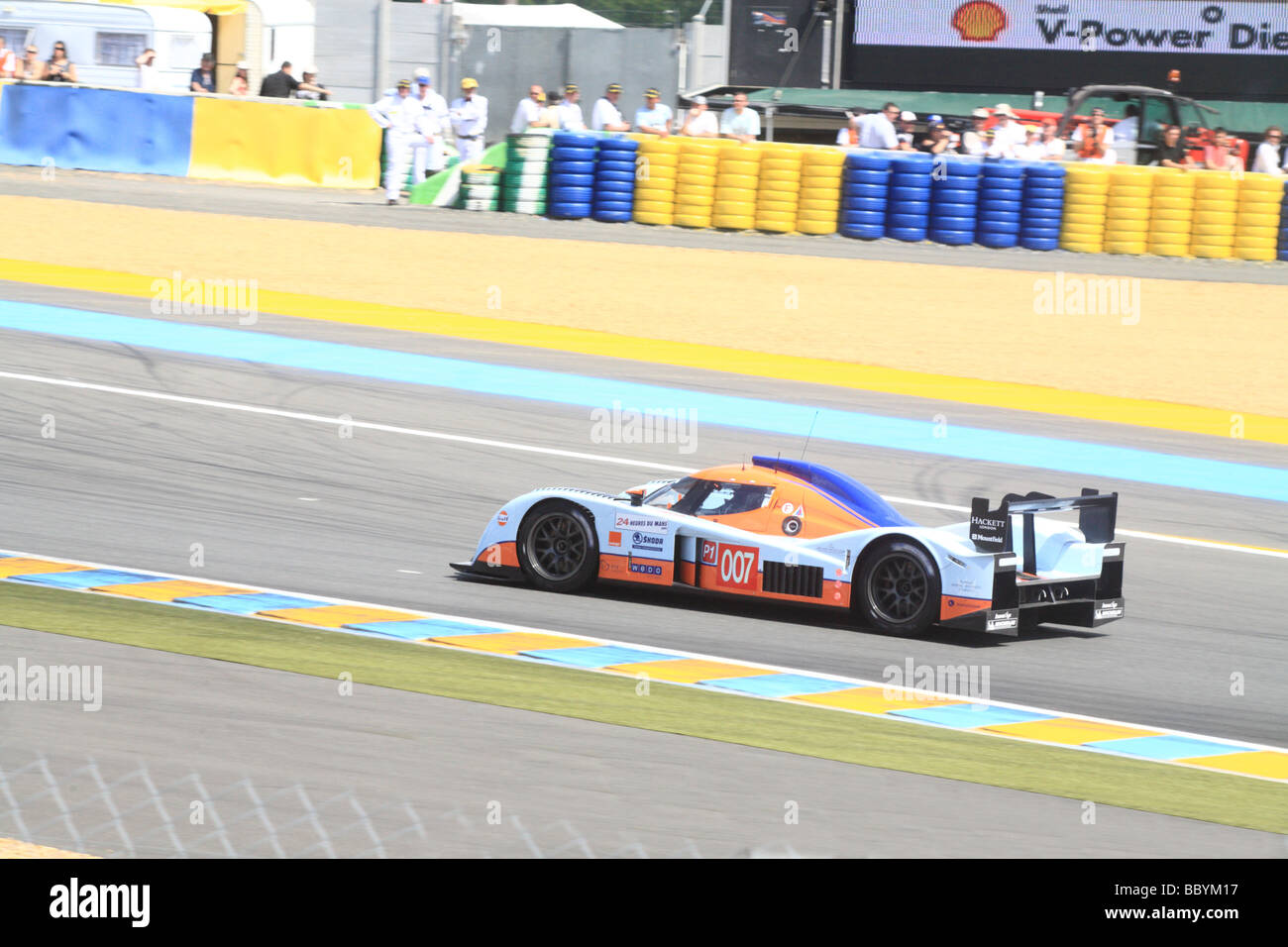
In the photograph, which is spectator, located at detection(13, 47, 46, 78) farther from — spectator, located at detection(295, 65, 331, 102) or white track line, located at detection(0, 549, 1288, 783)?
white track line, located at detection(0, 549, 1288, 783)

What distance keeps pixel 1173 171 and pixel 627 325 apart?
9.71 metres

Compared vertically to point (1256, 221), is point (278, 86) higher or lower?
higher

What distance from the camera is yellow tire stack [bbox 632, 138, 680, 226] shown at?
2556 cm

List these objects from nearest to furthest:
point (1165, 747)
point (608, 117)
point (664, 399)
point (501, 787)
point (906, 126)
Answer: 1. point (501, 787)
2. point (1165, 747)
3. point (664, 399)
4. point (608, 117)
5. point (906, 126)

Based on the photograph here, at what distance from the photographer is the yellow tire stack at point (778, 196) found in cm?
2580

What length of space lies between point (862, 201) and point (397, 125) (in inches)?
282

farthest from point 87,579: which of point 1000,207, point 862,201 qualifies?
point 1000,207

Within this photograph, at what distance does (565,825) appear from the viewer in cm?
645

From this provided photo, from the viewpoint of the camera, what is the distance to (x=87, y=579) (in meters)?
10.3

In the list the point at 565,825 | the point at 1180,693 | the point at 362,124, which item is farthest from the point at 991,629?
the point at 362,124

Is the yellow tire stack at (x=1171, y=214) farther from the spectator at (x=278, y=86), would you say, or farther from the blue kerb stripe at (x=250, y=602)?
the blue kerb stripe at (x=250, y=602)

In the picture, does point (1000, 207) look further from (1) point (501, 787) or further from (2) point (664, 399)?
(1) point (501, 787)

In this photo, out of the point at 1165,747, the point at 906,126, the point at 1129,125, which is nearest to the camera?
the point at 1165,747

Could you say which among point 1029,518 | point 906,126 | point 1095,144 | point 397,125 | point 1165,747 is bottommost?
point 1165,747
